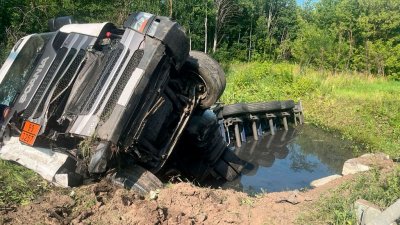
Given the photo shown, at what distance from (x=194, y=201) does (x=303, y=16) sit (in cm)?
4609

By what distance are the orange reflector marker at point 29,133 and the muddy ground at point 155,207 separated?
0.63 m

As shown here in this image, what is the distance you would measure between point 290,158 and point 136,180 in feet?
22.8

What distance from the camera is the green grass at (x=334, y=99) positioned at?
1299 centimetres

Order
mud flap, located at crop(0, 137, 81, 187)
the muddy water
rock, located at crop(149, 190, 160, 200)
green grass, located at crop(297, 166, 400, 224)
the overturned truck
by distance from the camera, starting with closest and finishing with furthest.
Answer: green grass, located at crop(297, 166, 400, 224)
rock, located at crop(149, 190, 160, 200)
the overturned truck
mud flap, located at crop(0, 137, 81, 187)
the muddy water

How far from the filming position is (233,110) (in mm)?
11758

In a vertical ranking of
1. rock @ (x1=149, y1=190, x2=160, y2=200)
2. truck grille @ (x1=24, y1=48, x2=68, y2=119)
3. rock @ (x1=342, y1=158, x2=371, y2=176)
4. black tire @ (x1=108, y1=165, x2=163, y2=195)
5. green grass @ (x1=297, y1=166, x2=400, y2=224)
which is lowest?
rock @ (x1=342, y1=158, x2=371, y2=176)

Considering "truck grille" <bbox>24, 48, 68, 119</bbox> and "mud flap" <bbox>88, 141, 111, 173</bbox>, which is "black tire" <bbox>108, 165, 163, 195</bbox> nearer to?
"mud flap" <bbox>88, 141, 111, 173</bbox>

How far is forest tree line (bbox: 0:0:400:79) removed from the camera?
15.1 metres

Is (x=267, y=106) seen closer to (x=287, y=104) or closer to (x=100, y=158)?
(x=287, y=104)

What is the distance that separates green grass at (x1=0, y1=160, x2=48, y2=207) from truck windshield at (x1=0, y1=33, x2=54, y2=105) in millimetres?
1074

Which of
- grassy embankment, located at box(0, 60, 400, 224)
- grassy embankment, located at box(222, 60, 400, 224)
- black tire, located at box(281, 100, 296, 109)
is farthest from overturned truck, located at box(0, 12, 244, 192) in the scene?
black tire, located at box(281, 100, 296, 109)

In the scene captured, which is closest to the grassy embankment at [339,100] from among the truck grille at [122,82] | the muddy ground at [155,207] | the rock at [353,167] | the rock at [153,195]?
the rock at [353,167]

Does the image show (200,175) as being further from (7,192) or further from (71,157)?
(7,192)

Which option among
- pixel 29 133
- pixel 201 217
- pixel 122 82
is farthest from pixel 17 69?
pixel 201 217
